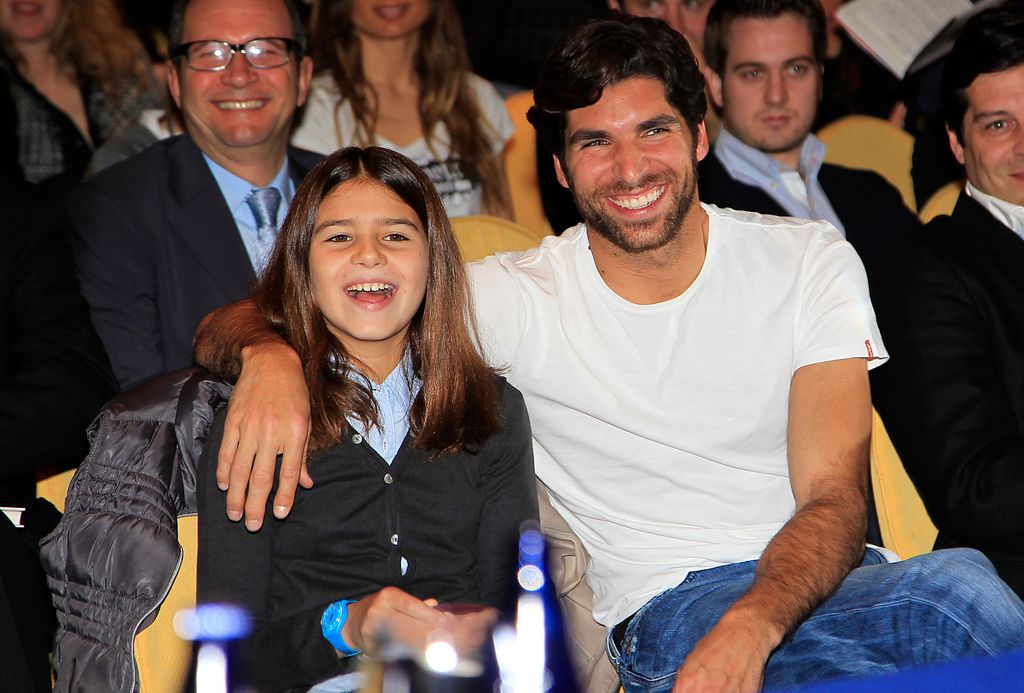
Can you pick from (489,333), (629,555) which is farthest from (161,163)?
(629,555)

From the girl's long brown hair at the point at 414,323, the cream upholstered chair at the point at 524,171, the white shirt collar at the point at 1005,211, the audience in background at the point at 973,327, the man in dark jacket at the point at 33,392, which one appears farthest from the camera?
the cream upholstered chair at the point at 524,171

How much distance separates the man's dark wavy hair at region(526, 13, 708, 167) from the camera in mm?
2197

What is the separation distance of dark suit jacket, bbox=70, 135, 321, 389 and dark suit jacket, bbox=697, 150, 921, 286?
128 cm

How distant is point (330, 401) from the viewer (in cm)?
198

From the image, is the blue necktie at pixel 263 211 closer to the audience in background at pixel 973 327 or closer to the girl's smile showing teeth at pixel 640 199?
the girl's smile showing teeth at pixel 640 199

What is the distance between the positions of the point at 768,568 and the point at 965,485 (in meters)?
0.51

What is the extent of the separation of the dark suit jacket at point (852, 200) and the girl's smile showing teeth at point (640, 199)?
0.97 meters

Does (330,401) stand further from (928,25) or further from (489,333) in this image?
(928,25)

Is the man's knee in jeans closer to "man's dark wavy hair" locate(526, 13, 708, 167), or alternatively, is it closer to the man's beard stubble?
the man's beard stubble

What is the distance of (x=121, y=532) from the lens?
1783mm

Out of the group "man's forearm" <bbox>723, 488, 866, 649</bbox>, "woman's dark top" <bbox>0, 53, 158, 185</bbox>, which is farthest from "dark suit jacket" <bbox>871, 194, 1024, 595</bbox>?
"woman's dark top" <bbox>0, 53, 158, 185</bbox>

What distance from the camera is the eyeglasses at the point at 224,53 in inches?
108

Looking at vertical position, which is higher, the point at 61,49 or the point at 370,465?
the point at 61,49

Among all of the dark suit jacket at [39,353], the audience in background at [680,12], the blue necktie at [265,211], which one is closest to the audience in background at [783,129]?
the audience in background at [680,12]
